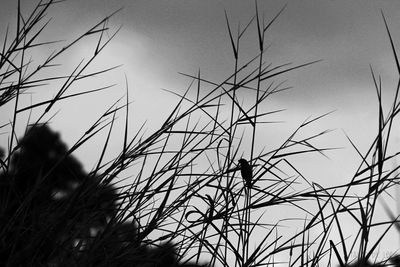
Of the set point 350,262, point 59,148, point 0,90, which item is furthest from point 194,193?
point 59,148

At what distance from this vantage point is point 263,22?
197 centimetres

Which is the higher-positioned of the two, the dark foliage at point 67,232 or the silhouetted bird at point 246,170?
the silhouetted bird at point 246,170

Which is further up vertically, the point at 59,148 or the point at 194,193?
the point at 59,148

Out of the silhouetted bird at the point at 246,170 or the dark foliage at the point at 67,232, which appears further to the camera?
the silhouetted bird at the point at 246,170

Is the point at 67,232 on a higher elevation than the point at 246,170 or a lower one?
lower

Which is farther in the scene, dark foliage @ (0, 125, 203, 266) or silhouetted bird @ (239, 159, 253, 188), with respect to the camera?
silhouetted bird @ (239, 159, 253, 188)

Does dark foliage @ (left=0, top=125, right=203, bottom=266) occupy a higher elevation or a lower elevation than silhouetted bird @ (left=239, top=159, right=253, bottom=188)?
lower

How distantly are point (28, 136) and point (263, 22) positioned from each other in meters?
0.84

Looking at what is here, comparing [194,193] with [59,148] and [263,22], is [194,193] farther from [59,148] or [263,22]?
[59,148]

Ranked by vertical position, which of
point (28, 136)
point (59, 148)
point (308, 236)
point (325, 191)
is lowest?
point (28, 136)

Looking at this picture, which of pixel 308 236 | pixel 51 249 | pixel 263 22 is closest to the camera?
pixel 51 249

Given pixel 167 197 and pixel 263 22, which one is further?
pixel 263 22

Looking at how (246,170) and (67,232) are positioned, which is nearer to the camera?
(67,232)

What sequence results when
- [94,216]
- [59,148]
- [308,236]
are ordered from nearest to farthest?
[94,216]
[308,236]
[59,148]
